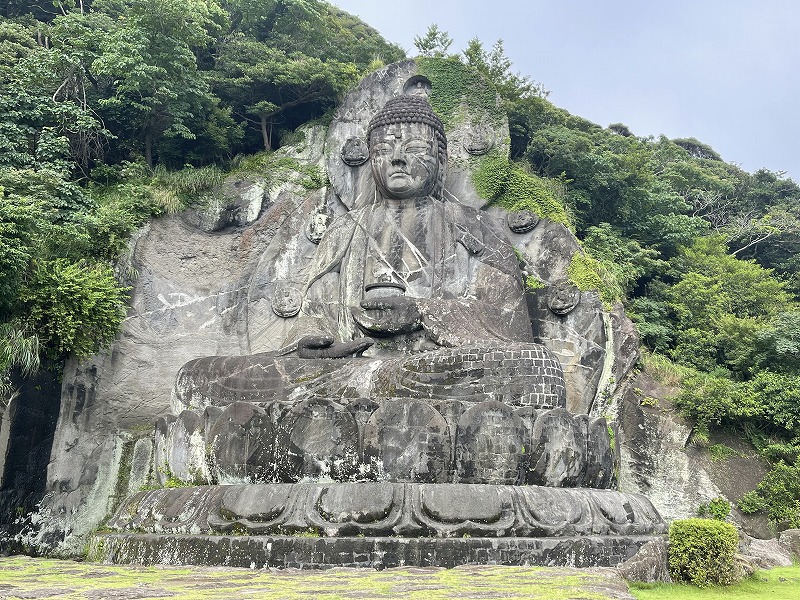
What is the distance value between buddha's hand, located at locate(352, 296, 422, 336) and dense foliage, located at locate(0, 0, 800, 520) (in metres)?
2.85

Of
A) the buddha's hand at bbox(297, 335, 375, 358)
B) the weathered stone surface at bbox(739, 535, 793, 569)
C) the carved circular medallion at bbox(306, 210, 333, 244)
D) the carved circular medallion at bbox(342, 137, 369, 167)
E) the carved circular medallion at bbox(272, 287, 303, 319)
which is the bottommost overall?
the weathered stone surface at bbox(739, 535, 793, 569)

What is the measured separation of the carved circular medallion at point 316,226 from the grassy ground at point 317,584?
20.4ft

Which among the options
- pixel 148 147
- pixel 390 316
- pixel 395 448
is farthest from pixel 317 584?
pixel 148 147

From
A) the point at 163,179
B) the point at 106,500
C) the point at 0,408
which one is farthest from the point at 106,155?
the point at 106,500

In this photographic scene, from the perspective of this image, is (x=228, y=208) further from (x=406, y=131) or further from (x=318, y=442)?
(x=318, y=442)

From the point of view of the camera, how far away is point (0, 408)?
9172 millimetres

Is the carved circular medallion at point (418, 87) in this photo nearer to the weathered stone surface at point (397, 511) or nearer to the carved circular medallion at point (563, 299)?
the carved circular medallion at point (563, 299)

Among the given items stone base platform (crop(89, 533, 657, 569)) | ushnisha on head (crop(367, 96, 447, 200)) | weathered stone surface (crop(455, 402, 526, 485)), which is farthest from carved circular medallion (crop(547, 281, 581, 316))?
stone base platform (crop(89, 533, 657, 569))

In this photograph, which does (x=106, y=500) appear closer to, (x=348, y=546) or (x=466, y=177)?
(x=348, y=546)

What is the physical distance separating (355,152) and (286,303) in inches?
111

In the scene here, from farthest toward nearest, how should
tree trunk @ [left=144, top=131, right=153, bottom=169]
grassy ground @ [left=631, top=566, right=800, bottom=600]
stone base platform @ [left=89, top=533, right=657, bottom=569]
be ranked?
tree trunk @ [left=144, top=131, right=153, bottom=169], stone base platform @ [left=89, top=533, right=657, bottom=569], grassy ground @ [left=631, top=566, right=800, bottom=600]

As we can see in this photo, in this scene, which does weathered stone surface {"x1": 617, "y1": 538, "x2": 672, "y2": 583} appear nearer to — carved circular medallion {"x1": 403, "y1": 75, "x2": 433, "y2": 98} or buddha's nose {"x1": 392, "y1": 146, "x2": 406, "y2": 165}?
buddha's nose {"x1": 392, "y1": 146, "x2": 406, "y2": 165}

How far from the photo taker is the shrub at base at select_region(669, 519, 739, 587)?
5.01m

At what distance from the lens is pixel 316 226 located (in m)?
11.1
